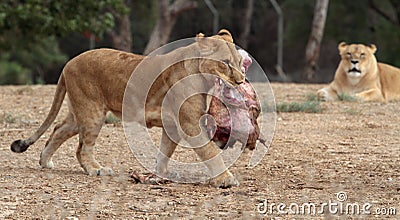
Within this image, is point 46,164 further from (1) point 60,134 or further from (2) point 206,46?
(2) point 206,46

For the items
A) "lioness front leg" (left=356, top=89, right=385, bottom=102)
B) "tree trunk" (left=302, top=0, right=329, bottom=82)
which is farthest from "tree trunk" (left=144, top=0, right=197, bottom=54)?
"lioness front leg" (left=356, top=89, right=385, bottom=102)

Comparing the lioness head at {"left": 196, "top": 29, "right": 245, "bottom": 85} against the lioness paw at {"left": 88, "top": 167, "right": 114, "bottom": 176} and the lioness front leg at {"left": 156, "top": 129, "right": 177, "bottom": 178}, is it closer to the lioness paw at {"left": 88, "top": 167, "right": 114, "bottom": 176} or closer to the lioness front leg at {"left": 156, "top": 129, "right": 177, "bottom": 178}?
the lioness front leg at {"left": 156, "top": 129, "right": 177, "bottom": 178}

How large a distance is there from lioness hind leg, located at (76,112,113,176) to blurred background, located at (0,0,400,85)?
318 inches

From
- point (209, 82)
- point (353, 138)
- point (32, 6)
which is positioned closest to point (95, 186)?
point (209, 82)

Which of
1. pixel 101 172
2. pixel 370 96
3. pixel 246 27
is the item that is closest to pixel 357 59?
pixel 370 96

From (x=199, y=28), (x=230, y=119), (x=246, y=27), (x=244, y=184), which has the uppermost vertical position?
Answer: (x=230, y=119)

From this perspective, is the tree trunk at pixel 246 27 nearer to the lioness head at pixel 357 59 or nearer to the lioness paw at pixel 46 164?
the lioness head at pixel 357 59

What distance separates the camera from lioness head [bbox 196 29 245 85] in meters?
5.52

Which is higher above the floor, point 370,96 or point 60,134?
point 60,134

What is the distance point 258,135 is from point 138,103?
0.83m

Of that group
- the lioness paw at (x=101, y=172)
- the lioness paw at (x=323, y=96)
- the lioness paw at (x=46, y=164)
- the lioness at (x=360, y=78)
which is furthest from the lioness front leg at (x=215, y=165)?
the lioness at (x=360, y=78)

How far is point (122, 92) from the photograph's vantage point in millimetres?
5855

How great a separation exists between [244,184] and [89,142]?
3.60ft

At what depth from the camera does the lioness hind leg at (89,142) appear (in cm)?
594
